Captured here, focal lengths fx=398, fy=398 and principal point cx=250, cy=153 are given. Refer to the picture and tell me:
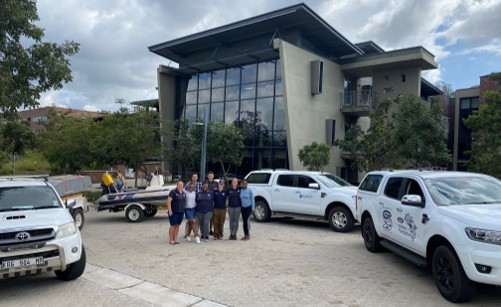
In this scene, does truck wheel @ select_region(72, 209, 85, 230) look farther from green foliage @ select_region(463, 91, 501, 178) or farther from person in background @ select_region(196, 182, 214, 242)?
green foliage @ select_region(463, 91, 501, 178)

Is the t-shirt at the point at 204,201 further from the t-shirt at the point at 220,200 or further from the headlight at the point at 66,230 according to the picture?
the headlight at the point at 66,230

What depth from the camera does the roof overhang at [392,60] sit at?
25.0 meters

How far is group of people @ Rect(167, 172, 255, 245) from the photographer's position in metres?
9.76

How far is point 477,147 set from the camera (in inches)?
539

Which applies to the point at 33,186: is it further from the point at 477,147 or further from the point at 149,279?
the point at 477,147

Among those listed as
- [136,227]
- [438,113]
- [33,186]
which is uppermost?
[438,113]

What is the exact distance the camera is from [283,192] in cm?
1293

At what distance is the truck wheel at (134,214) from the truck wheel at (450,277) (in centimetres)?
1005

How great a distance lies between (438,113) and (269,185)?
26.1 ft

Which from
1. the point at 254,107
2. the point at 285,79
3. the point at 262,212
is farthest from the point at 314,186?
the point at 254,107

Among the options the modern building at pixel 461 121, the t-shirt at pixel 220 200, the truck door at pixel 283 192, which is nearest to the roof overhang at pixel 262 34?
the modern building at pixel 461 121

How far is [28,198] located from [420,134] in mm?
14013

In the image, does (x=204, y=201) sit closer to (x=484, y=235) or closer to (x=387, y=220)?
(x=387, y=220)

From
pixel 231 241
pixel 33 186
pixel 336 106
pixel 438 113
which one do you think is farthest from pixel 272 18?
pixel 33 186
